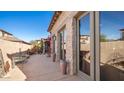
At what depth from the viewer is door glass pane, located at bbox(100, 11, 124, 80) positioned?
15.0 ft

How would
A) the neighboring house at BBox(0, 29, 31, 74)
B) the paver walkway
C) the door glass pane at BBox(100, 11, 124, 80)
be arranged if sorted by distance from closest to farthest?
the door glass pane at BBox(100, 11, 124, 80) → the paver walkway → the neighboring house at BBox(0, 29, 31, 74)

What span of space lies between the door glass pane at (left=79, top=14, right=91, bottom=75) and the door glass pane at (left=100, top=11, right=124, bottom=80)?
120 centimetres

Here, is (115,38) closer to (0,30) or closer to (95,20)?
(95,20)

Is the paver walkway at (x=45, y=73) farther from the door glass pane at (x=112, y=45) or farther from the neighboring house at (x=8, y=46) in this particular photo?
the door glass pane at (x=112, y=45)

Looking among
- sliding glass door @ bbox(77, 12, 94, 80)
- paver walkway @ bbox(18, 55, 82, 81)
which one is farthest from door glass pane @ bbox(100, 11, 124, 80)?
paver walkway @ bbox(18, 55, 82, 81)

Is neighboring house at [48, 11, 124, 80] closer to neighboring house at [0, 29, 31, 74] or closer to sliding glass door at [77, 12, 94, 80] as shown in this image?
sliding glass door at [77, 12, 94, 80]

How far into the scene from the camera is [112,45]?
4859mm

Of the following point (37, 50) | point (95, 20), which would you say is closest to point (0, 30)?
point (37, 50)

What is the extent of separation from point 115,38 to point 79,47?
2.96m

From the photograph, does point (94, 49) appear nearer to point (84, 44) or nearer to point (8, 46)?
point (84, 44)

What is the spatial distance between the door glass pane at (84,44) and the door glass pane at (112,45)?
120 cm

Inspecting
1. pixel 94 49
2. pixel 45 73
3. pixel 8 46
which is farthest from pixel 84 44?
pixel 8 46

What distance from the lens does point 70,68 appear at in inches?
319

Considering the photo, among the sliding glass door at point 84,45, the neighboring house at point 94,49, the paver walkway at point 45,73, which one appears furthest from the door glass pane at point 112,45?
the paver walkway at point 45,73
